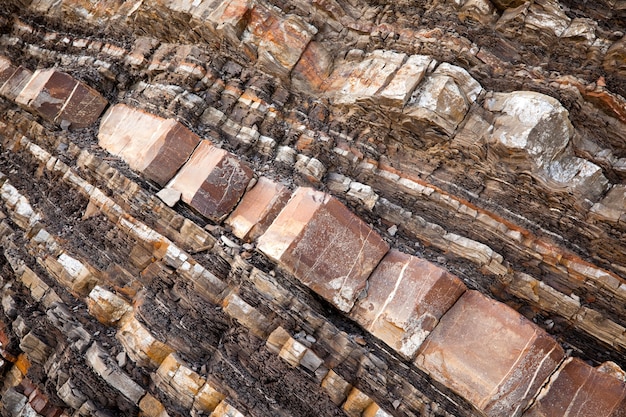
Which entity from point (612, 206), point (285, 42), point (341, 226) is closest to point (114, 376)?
point (341, 226)

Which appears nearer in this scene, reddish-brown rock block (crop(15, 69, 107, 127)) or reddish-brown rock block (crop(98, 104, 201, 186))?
reddish-brown rock block (crop(98, 104, 201, 186))

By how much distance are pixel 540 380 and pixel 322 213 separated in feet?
13.3

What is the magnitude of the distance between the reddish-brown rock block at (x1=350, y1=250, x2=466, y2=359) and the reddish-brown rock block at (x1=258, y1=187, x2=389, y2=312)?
0.26 metres

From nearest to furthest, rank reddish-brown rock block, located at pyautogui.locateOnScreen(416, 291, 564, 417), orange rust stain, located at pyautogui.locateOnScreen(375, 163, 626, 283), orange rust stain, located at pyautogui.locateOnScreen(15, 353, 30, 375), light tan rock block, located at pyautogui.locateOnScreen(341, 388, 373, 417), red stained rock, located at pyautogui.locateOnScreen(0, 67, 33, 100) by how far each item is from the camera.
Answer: reddish-brown rock block, located at pyautogui.locateOnScreen(416, 291, 564, 417), light tan rock block, located at pyautogui.locateOnScreen(341, 388, 373, 417), orange rust stain, located at pyautogui.locateOnScreen(375, 163, 626, 283), orange rust stain, located at pyautogui.locateOnScreen(15, 353, 30, 375), red stained rock, located at pyautogui.locateOnScreen(0, 67, 33, 100)

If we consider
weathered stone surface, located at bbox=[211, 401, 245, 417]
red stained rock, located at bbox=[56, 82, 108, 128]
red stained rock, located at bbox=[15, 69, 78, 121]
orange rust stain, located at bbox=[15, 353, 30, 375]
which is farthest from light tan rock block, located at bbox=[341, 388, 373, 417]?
red stained rock, located at bbox=[15, 69, 78, 121]

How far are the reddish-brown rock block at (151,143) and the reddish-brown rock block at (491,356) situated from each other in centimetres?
539

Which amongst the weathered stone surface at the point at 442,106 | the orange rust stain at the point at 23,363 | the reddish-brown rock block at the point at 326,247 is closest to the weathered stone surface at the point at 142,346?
the reddish-brown rock block at the point at 326,247

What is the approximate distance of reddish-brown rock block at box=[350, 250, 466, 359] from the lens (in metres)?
6.77

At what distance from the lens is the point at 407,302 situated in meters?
6.84

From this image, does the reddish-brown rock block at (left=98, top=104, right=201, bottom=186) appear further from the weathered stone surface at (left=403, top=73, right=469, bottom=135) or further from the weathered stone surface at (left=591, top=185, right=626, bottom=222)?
the weathered stone surface at (left=591, top=185, right=626, bottom=222)

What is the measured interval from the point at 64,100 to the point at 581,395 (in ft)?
36.0

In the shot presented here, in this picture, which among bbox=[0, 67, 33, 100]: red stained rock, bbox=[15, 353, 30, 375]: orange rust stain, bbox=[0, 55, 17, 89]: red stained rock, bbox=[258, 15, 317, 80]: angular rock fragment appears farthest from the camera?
bbox=[0, 55, 17, 89]: red stained rock

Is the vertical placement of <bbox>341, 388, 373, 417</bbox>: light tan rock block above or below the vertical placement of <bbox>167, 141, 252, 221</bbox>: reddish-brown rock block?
below

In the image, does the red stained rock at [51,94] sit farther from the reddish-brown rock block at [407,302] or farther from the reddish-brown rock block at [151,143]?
the reddish-brown rock block at [407,302]
